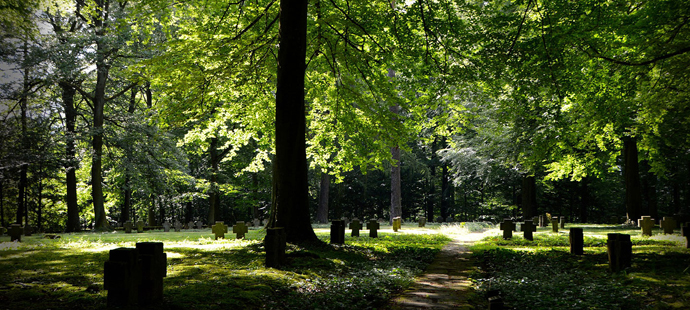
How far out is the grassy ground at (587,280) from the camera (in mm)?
5527

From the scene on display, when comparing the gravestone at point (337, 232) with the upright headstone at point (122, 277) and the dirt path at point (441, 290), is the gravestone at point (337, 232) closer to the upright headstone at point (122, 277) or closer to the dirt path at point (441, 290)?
the dirt path at point (441, 290)

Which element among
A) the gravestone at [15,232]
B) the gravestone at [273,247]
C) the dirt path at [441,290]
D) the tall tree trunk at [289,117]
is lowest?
the dirt path at [441,290]

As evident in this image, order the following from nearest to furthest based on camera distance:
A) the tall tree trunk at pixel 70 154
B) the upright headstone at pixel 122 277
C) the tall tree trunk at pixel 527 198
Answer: the upright headstone at pixel 122 277 → the tall tree trunk at pixel 70 154 → the tall tree trunk at pixel 527 198

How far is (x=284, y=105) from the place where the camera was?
9273mm

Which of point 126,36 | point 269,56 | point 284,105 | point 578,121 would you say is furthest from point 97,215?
point 578,121

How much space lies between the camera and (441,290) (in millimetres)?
6707

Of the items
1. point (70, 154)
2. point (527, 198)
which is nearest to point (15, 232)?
point (70, 154)

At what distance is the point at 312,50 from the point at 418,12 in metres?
3.33

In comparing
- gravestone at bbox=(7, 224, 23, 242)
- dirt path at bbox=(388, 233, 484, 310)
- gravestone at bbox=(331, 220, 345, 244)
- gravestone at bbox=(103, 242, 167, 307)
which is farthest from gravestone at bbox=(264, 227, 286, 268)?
gravestone at bbox=(7, 224, 23, 242)

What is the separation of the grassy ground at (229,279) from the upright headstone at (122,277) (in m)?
0.21

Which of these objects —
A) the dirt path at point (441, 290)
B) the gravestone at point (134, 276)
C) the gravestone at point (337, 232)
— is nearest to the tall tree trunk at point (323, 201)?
the gravestone at point (337, 232)

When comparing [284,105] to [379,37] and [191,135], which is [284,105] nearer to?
[379,37]

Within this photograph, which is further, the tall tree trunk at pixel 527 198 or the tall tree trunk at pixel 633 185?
the tall tree trunk at pixel 527 198

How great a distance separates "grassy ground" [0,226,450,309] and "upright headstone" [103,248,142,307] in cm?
21
